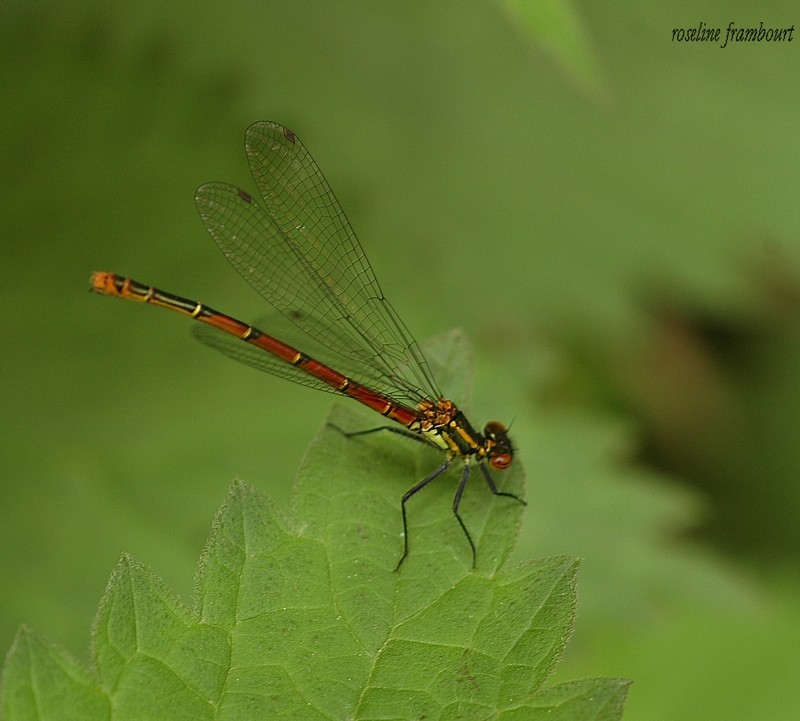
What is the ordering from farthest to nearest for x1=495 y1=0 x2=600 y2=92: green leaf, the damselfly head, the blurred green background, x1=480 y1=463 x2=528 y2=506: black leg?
the blurred green background, the damselfly head, x1=480 y1=463 x2=528 y2=506: black leg, x1=495 y1=0 x2=600 y2=92: green leaf

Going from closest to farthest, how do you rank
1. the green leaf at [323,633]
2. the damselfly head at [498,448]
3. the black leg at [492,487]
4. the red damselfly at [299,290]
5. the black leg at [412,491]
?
the green leaf at [323,633] < the black leg at [412,491] < the black leg at [492,487] < the damselfly head at [498,448] < the red damselfly at [299,290]


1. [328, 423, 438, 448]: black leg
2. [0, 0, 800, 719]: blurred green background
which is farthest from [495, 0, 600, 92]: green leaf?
[328, 423, 438, 448]: black leg

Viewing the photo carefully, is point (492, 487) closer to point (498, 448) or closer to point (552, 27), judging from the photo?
point (498, 448)

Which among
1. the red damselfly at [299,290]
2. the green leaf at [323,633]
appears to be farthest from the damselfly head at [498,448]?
the green leaf at [323,633]

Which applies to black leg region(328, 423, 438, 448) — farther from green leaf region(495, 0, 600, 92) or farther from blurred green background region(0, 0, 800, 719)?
green leaf region(495, 0, 600, 92)

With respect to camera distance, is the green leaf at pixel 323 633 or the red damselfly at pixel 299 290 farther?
the red damselfly at pixel 299 290

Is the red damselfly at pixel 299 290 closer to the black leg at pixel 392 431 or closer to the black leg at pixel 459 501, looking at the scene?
the black leg at pixel 392 431
